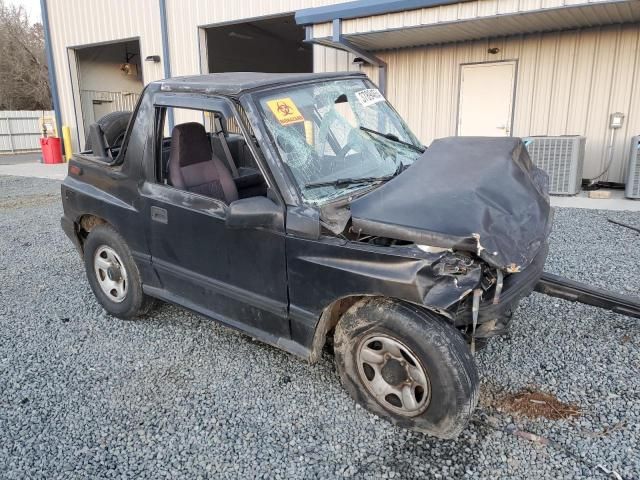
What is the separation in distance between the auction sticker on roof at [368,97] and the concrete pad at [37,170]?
463 inches

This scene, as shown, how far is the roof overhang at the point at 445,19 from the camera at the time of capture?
712 centimetres

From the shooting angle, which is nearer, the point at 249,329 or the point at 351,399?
the point at 351,399

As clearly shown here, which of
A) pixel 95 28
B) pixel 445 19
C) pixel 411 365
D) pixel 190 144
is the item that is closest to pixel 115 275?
pixel 190 144

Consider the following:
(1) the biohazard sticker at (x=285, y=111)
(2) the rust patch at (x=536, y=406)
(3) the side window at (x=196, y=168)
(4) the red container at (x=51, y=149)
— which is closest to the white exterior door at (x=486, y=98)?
(3) the side window at (x=196, y=168)

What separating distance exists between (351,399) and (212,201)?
4.90 feet

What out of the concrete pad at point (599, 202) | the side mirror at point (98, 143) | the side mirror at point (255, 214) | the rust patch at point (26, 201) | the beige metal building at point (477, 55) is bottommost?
the rust patch at point (26, 201)

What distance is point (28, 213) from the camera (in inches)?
332

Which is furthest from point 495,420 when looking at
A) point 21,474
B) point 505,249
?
point 21,474

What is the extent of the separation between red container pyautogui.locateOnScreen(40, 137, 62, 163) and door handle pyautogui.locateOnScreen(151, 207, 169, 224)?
14.7 meters

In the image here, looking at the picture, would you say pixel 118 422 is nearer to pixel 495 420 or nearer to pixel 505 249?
pixel 495 420

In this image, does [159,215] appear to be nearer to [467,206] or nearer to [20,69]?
[467,206]

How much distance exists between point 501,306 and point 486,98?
317 inches

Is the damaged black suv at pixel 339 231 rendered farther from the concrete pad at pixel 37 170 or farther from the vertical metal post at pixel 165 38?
the concrete pad at pixel 37 170

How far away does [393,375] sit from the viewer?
2.53 meters
